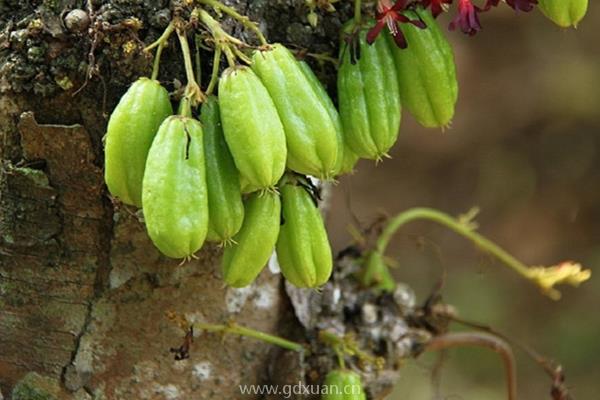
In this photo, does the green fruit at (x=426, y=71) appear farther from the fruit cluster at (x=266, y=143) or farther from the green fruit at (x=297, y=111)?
the green fruit at (x=297, y=111)

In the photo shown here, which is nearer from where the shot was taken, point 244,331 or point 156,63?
point 156,63

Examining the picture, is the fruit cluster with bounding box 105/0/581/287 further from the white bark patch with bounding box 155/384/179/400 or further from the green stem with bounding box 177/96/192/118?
the white bark patch with bounding box 155/384/179/400

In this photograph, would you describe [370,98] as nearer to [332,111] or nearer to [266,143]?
→ [332,111]

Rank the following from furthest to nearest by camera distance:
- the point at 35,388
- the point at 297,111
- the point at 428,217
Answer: the point at 428,217 < the point at 35,388 < the point at 297,111

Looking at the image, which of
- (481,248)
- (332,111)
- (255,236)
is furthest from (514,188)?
(255,236)

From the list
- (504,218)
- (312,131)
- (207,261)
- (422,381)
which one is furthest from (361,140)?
(504,218)

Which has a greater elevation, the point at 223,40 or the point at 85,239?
the point at 223,40
